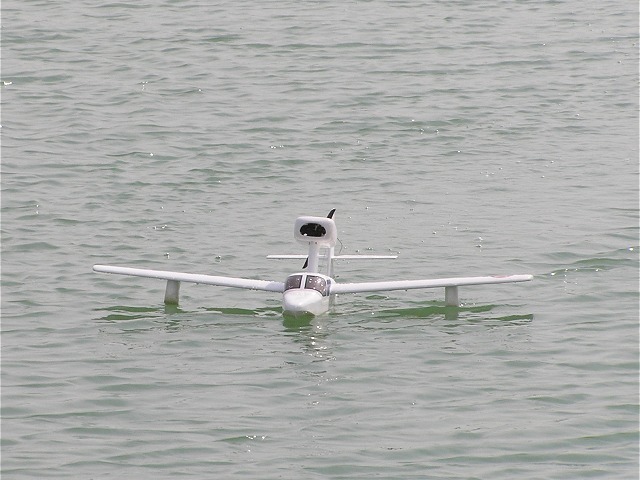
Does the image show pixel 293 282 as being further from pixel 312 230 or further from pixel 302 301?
pixel 312 230

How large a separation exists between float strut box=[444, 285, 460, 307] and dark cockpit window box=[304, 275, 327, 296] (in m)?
1.77

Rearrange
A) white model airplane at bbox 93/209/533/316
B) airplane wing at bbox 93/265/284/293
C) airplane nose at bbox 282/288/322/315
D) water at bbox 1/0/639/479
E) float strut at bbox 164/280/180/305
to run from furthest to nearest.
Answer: float strut at bbox 164/280/180/305
airplane wing at bbox 93/265/284/293
white model airplane at bbox 93/209/533/316
airplane nose at bbox 282/288/322/315
water at bbox 1/0/639/479

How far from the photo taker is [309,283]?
19.0m

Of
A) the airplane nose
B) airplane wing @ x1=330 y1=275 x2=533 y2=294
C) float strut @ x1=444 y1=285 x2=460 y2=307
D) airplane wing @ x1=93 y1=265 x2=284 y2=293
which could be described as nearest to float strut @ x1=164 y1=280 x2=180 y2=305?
airplane wing @ x1=93 y1=265 x2=284 y2=293

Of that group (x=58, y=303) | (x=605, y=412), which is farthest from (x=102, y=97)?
(x=605, y=412)

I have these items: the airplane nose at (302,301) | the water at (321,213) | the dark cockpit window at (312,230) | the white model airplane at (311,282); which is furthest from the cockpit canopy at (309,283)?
the dark cockpit window at (312,230)

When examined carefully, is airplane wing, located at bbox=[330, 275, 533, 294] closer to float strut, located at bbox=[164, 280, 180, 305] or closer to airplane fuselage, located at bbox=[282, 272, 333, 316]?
airplane fuselage, located at bbox=[282, 272, 333, 316]

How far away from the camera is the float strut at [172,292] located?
64.3 feet

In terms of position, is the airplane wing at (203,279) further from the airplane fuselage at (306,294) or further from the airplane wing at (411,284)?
the airplane wing at (411,284)

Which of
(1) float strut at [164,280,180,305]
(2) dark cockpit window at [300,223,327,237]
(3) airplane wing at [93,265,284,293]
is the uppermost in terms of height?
Answer: (2) dark cockpit window at [300,223,327,237]

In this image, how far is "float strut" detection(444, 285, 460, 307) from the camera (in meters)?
19.2

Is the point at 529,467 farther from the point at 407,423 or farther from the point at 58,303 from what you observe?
the point at 58,303

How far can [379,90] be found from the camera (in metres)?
32.6

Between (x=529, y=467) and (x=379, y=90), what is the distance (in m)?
19.7
